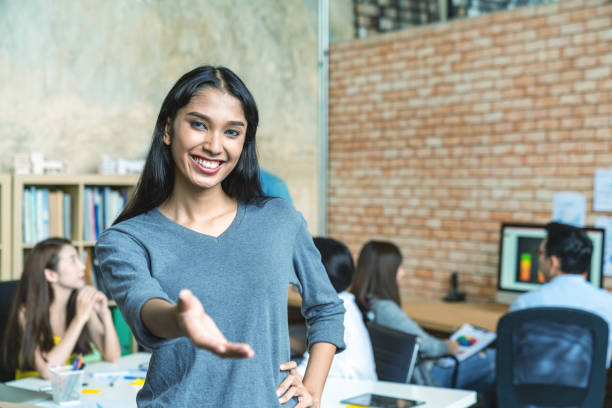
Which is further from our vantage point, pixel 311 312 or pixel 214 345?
pixel 311 312

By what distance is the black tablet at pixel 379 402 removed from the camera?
222cm

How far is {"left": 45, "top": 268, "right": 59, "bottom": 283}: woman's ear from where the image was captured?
3.08 metres

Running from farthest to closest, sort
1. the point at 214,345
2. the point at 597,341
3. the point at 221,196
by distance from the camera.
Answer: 1. the point at 597,341
2. the point at 221,196
3. the point at 214,345

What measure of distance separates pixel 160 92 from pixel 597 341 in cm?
323

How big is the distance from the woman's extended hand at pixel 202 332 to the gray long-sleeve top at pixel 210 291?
0.58 feet

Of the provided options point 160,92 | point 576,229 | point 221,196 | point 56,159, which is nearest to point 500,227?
point 576,229

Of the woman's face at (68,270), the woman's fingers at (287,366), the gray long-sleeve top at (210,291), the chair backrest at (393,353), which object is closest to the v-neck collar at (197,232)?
the gray long-sleeve top at (210,291)

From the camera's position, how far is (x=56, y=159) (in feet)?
13.6

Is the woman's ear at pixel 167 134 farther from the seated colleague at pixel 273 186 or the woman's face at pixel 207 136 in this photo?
the seated colleague at pixel 273 186

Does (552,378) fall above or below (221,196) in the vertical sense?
below

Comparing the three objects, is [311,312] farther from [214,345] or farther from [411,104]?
[411,104]

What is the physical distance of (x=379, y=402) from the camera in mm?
2270

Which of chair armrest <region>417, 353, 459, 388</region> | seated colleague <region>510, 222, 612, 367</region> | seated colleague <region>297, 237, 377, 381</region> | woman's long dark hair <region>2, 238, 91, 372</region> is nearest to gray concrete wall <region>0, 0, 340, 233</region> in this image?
woman's long dark hair <region>2, 238, 91, 372</region>

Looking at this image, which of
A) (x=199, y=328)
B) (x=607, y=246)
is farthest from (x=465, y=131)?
(x=199, y=328)
